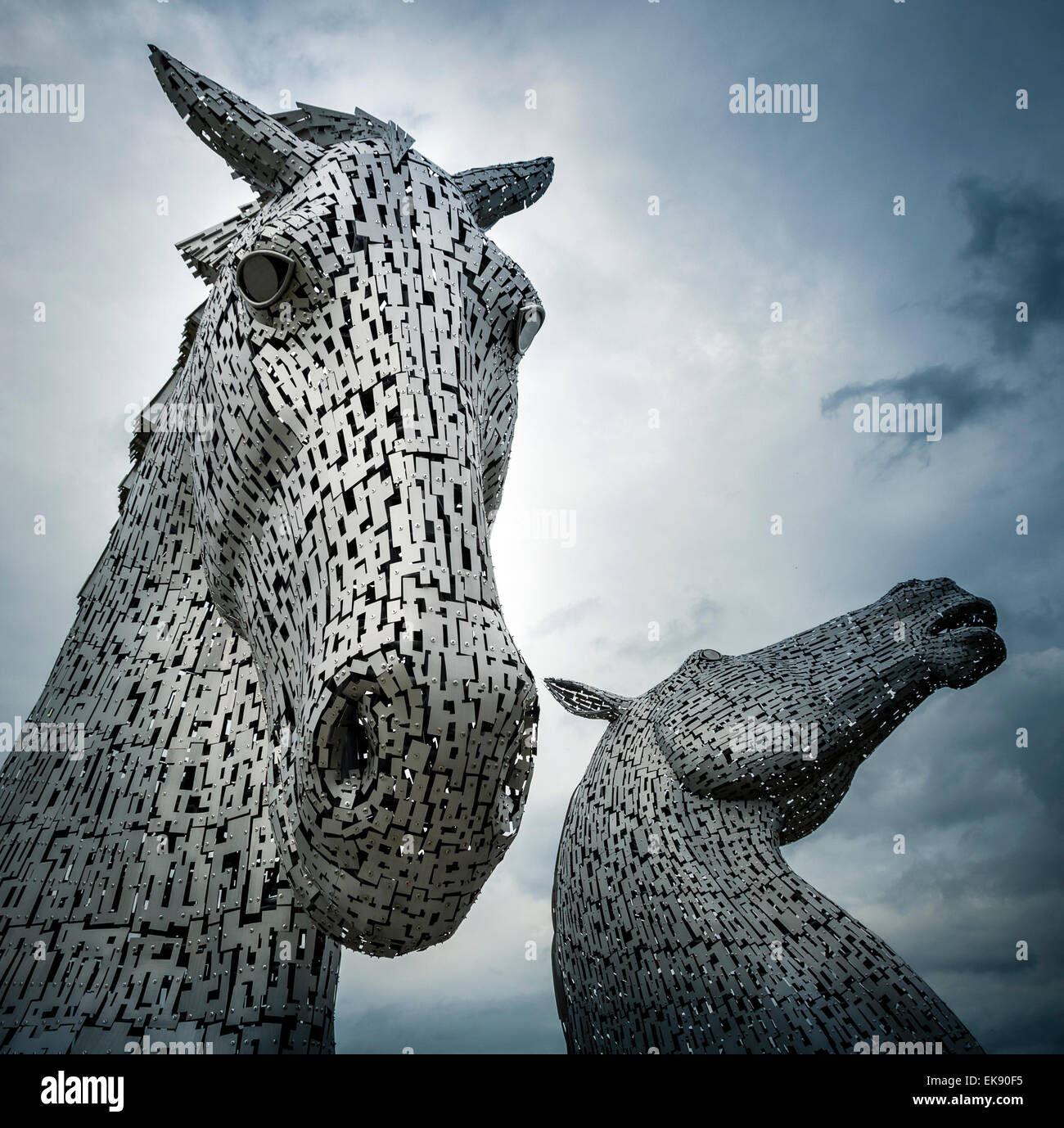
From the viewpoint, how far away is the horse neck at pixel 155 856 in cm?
107

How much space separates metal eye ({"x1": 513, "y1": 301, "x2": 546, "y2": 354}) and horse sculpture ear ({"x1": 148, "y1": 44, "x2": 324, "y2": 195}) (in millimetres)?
426

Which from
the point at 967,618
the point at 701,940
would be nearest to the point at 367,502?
the point at 701,940

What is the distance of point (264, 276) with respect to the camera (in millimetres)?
1137

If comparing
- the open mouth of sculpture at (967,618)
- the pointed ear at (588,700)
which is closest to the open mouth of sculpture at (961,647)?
the open mouth of sculpture at (967,618)

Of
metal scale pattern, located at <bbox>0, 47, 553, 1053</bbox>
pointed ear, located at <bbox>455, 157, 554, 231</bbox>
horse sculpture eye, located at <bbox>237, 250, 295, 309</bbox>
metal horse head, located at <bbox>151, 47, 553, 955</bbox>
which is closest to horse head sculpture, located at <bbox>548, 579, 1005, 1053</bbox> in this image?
metal scale pattern, located at <bbox>0, 47, 553, 1053</bbox>

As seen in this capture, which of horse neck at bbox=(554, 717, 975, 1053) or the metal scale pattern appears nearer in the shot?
the metal scale pattern

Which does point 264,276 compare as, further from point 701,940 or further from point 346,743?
point 701,940

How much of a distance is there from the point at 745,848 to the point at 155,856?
6.47ft

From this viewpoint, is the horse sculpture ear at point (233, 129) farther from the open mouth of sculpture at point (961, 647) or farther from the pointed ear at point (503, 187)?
the open mouth of sculpture at point (961, 647)

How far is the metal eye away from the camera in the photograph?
4.44 ft

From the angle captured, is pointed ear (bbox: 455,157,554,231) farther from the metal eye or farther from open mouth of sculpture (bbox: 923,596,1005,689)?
open mouth of sculpture (bbox: 923,596,1005,689)

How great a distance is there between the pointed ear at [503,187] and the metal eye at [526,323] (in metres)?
0.34

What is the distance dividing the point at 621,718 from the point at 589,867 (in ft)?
2.08
